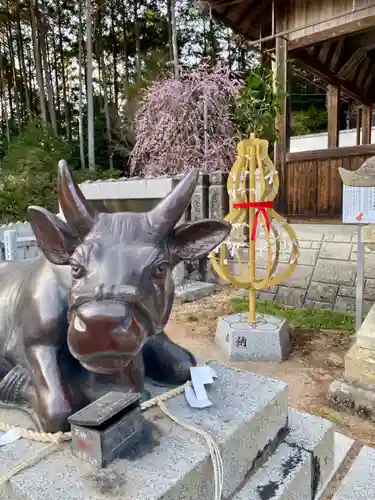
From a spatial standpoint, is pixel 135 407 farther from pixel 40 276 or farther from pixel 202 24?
pixel 202 24

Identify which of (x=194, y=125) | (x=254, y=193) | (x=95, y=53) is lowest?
(x=254, y=193)

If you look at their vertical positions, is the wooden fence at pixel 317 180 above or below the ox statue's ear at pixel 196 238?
above

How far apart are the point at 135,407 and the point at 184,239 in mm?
472

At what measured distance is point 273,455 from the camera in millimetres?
1431

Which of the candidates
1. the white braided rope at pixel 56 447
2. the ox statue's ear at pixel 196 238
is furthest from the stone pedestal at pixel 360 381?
the ox statue's ear at pixel 196 238

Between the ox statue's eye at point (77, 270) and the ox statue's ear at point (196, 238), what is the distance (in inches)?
9.9

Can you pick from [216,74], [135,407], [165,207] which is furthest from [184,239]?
[216,74]

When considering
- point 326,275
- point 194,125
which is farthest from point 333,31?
point 194,125

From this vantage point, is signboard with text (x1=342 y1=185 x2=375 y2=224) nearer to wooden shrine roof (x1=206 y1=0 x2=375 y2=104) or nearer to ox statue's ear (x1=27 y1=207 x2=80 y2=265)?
ox statue's ear (x1=27 y1=207 x2=80 y2=265)

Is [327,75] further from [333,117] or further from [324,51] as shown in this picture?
[333,117]

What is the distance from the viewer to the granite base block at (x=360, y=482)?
1.69 metres

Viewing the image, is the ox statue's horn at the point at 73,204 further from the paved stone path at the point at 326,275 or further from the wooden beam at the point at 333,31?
the wooden beam at the point at 333,31

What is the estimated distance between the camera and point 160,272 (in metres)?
1.03

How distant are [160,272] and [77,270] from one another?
0.21 metres
